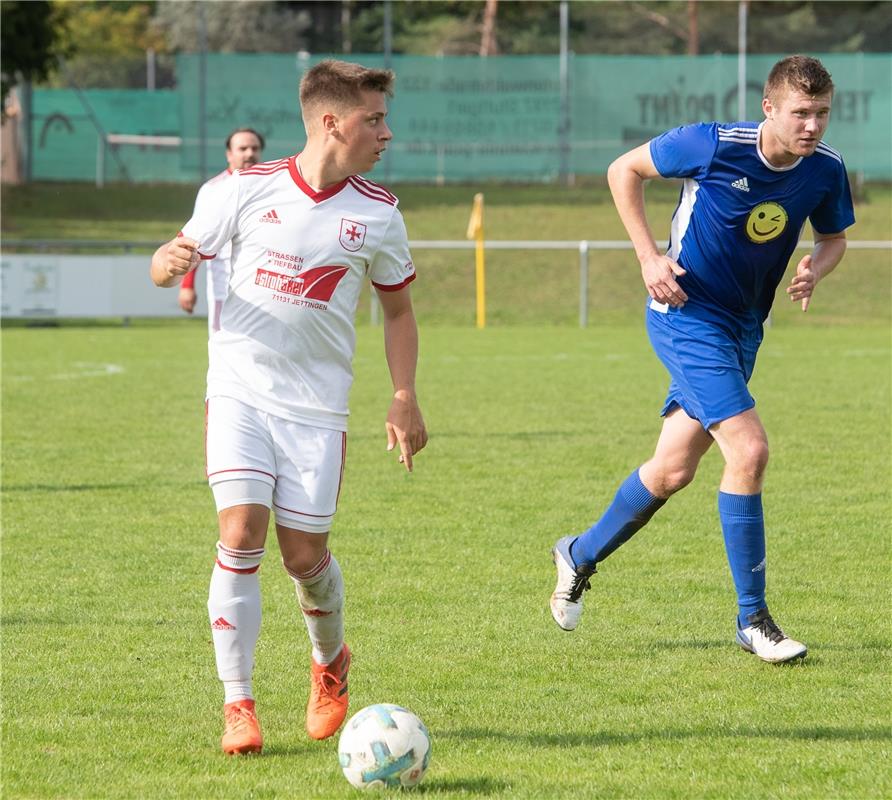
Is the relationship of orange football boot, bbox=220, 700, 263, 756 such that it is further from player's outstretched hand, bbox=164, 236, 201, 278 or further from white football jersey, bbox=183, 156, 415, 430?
player's outstretched hand, bbox=164, 236, 201, 278

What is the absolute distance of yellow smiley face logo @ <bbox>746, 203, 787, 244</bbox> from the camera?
536 cm

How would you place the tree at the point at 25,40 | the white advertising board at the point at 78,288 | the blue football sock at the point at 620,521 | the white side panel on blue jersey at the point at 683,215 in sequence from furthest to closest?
the tree at the point at 25,40 < the white advertising board at the point at 78,288 < the blue football sock at the point at 620,521 < the white side panel on blue jersey at the point at 683,215

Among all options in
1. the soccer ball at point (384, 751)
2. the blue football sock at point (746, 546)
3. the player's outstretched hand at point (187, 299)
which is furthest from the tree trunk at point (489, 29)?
the soccer ball at point (384, 751)

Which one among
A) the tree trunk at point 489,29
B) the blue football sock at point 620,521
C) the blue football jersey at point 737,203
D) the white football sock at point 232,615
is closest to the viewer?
the white football sock at point 232,615

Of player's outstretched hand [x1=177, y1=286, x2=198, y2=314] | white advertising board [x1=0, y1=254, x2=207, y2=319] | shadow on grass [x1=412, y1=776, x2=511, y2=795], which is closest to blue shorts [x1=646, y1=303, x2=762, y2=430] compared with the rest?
shadow on grass [x1=412, y1=776, x2=511, y2=795]

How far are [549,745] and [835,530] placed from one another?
3715 millimetres

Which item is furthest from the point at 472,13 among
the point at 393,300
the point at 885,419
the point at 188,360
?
the point at 393,300

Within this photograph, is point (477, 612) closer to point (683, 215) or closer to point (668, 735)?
point (668, 735)

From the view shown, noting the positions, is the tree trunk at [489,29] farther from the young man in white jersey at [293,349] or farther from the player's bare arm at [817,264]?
the young man in white jersey at [293,349]

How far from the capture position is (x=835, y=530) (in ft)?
25.0

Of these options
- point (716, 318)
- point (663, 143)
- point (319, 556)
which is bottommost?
point (319, 556)

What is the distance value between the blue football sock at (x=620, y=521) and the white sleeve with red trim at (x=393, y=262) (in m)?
1.52

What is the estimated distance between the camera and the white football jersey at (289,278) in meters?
4.41

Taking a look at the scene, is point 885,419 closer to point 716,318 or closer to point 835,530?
point 835,530
